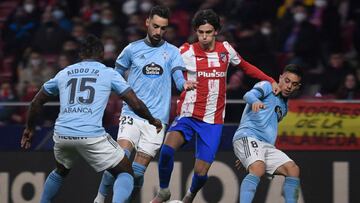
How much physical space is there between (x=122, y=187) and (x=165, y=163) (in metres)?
1.26

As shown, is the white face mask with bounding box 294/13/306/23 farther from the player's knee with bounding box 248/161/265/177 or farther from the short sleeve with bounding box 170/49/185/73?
the player's knee with bounding box 248/161/265/177

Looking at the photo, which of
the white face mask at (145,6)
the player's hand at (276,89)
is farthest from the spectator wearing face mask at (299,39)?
the player's hand at (276,89)

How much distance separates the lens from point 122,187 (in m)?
10.7

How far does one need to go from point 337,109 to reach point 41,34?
16.9 ft

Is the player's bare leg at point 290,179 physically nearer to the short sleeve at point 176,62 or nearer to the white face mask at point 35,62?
the short sleeve at point 176,62

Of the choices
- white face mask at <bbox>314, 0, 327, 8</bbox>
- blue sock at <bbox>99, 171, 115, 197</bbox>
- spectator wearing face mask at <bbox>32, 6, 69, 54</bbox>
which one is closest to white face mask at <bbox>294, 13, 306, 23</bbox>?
white face mask at <bbox>314, 0, 327, 8</bbox>

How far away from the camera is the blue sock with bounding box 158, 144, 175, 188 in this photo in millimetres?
11773

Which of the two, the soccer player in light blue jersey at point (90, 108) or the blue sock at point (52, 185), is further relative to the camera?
the blue sock at point (52, 185)

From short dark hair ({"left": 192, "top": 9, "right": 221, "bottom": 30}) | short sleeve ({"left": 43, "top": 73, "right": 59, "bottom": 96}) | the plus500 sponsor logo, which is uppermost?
short dark hair ({"left": 192, "top": 9, "right": 221, "bottom": 30})

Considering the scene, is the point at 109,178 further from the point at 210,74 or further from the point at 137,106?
the point at 210,74

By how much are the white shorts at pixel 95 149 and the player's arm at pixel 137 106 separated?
40 cm

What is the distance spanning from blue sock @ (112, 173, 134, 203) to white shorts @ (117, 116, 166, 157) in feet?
2.81

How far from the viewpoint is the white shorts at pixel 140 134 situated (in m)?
11.5

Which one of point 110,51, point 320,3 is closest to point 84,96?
point 110,51
